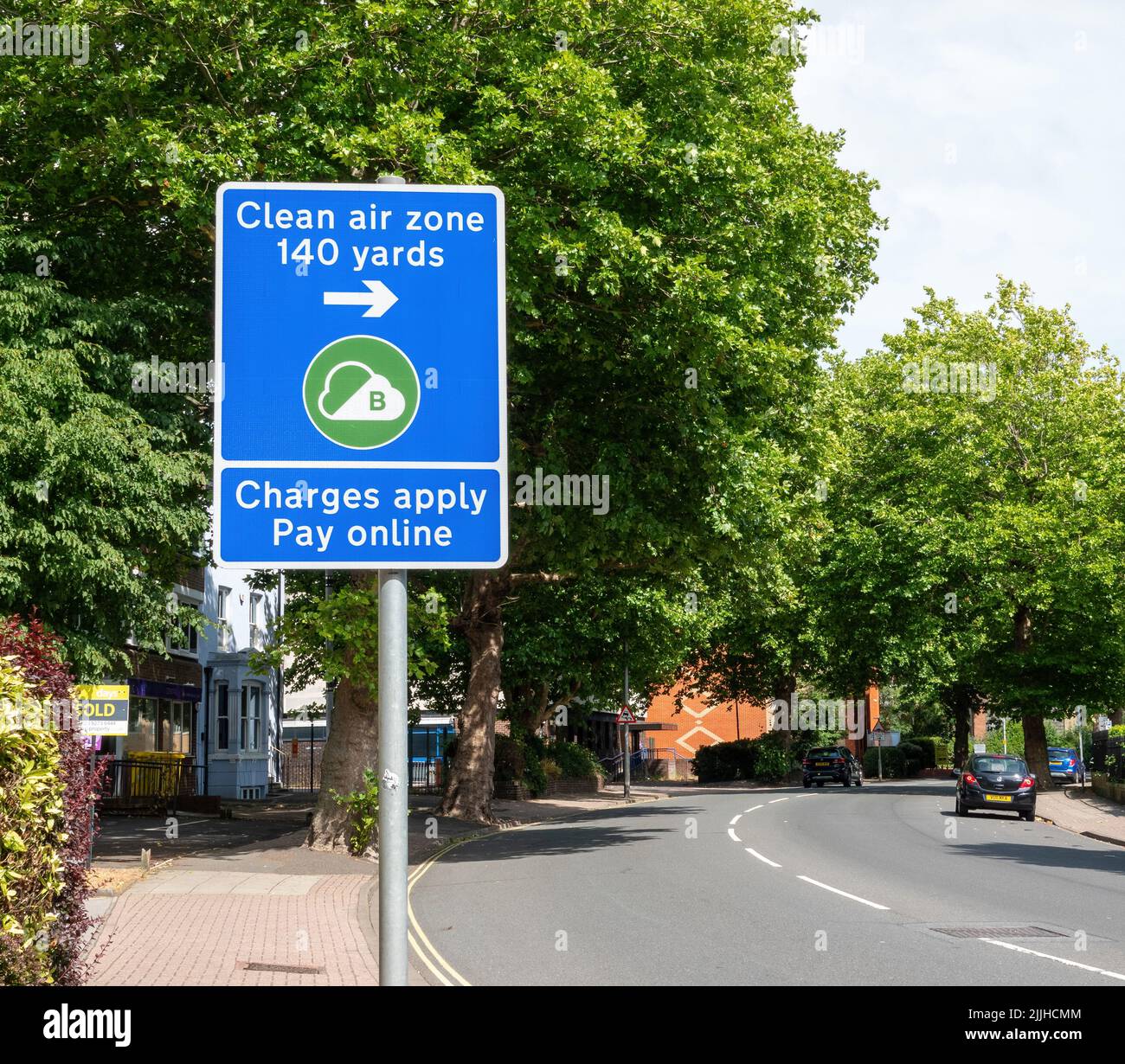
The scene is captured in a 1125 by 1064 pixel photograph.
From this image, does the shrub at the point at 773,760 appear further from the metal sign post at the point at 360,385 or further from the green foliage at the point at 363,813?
the metal sign post at the point at 360,385

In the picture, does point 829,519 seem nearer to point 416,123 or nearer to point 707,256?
point 707,256

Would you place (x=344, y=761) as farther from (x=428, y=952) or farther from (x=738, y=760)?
(x=738, y=760)

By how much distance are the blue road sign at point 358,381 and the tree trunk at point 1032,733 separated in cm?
4269

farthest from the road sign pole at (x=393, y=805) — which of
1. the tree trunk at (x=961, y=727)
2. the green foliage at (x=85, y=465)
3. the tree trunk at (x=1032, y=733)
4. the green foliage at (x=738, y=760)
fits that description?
the tree trunk at (x=961, y=727)

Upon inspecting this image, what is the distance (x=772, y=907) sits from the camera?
588 inches

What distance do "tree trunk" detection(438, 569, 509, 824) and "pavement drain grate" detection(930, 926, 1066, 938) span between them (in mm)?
16840

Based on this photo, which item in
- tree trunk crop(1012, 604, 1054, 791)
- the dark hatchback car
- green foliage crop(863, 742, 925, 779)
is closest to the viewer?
the dark hatchback car

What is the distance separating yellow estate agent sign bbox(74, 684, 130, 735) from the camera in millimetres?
16312

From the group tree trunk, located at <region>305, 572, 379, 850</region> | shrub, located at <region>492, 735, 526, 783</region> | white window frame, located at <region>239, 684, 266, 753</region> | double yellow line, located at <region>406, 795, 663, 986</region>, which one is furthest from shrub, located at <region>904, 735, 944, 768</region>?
double yellow line, located at <region>406, 795, 663, 986</region>

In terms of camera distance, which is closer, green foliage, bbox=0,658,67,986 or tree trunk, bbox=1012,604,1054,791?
green foliage, bbox=0,658,67,986

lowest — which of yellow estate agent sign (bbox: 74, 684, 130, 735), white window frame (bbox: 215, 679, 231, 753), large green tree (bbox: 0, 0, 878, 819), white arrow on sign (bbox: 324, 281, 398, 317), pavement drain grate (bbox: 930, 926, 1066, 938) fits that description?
pavement drain grate (bbox: 930, 926, 1066, 938)

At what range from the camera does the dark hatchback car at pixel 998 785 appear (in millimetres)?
31781

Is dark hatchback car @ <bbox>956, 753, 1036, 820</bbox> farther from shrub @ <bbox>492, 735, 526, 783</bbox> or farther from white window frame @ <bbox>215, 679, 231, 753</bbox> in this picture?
white window frame @ <bbox>215, 679, 231, 753</bbox>

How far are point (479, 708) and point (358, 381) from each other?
26.1 meters
